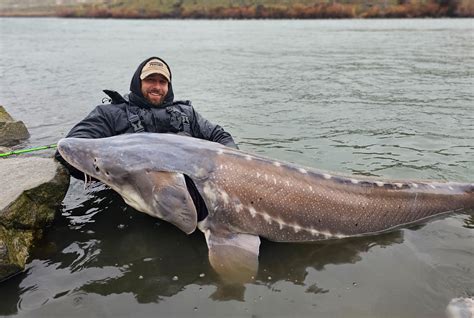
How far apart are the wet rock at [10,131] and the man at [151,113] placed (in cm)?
358

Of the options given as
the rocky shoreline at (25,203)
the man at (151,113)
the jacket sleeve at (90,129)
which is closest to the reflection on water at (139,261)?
the rocky shoreline at (25,203)

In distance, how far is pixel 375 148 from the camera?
27.0 feet

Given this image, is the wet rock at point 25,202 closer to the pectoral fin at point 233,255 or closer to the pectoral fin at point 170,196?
the pectoral fin at point 170,196

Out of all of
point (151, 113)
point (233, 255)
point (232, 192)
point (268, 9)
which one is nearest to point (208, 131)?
point (151, 113)

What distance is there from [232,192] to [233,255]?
2.12ft

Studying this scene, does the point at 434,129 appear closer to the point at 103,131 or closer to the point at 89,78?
the point at 103,131

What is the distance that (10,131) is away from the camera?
8.80 m

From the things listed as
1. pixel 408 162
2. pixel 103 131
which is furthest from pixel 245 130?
pixel 103 131

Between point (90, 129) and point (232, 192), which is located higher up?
point (90, 129)

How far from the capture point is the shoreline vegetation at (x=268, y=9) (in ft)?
161

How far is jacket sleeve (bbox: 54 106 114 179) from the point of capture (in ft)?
17.9

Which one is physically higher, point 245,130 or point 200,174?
point 200,174

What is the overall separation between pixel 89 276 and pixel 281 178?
2.15m

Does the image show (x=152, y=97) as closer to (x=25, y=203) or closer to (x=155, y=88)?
(x=155, y=88)
